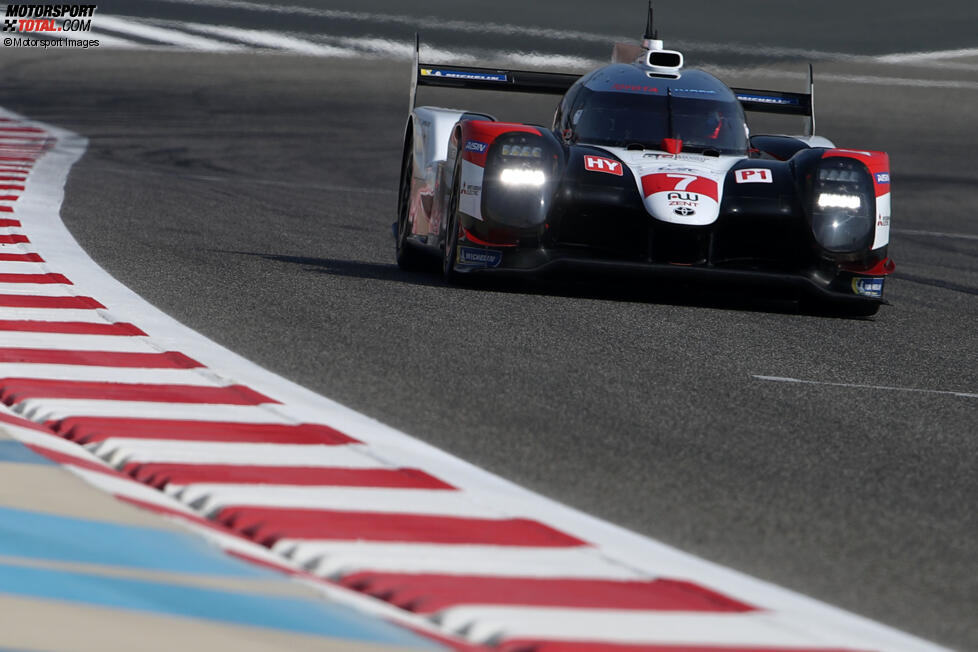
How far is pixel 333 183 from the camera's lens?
17938 mm

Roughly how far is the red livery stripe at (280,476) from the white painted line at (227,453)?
5cm

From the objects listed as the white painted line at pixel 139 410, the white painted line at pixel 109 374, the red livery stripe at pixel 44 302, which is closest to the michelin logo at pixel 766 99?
the red livery stripe at pixel 44 302

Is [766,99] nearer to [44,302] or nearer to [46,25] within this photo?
[44,302]

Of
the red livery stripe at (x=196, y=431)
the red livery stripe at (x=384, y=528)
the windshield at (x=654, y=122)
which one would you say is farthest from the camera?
the windshield at (x=654, y=122)

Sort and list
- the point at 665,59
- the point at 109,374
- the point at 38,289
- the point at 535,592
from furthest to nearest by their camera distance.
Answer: the point at 665,59 < the point at 38,289 < the point at 109,374 < the point at 535,592

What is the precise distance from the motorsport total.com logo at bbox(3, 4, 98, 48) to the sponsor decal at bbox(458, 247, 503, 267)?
88.4 feet

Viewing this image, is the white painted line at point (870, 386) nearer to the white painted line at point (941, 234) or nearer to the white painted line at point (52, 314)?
the white painted line at point (52, 314)

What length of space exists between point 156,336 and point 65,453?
79.3 inches

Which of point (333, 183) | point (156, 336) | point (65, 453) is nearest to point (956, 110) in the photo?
point (333, 183)

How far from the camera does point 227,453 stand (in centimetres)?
438

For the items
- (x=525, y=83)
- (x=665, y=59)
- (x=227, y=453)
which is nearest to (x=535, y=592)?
(x=227, y=453)

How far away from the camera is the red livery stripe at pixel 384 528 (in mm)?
3631

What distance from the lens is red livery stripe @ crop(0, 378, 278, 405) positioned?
16.5 ft

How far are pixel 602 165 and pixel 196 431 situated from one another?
13.8ft
